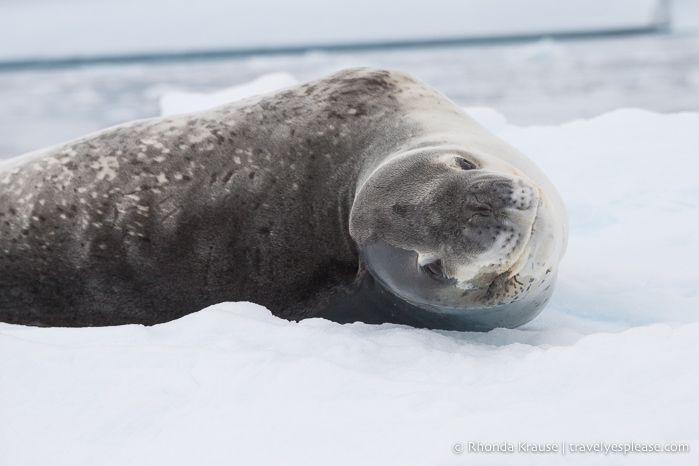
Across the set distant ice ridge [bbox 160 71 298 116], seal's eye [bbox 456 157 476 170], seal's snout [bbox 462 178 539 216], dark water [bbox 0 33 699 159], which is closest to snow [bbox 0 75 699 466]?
seal's snout [bbox 462 178 539 216]

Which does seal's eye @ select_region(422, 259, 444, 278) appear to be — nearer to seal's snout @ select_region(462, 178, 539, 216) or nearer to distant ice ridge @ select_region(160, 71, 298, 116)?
seal's snout @ select_region(462, 178, 539, 216)

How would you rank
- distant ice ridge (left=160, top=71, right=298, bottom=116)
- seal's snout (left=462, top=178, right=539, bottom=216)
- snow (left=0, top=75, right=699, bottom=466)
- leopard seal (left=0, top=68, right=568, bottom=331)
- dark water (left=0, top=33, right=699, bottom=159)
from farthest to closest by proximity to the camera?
dark water (left=0, top=33, right=699, bottom=159) → distant ice ridge (left=160, top=71, right=298, bottom=116) → leopard seal (left=0, top=68, right=568, bottom=331) → seal's snout (left=462, top=178, right=539, bottom=216) → snow (left=0, top=75, right=699, bottom=466)

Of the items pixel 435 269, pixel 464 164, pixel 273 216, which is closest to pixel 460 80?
pixel 273 216

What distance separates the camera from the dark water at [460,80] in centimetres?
898

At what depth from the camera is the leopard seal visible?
2.72 metres

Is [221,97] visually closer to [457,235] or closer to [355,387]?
[457,235]

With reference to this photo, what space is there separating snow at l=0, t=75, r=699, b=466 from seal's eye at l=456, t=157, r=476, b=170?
56 cm

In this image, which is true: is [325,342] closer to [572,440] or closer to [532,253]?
[532,253]

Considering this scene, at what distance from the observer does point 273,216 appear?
3074 millimetres

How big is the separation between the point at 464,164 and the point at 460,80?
889 cm

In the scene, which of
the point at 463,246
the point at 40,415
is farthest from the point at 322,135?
the point at 40,415

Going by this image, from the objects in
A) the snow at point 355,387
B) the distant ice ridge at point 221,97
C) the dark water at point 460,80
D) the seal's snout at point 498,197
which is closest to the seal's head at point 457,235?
the seal's snout at point 498,197

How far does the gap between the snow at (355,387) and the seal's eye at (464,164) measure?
0.56 m

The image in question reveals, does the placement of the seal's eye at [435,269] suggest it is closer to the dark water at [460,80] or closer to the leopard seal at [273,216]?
the leopard seal at [273,216]
